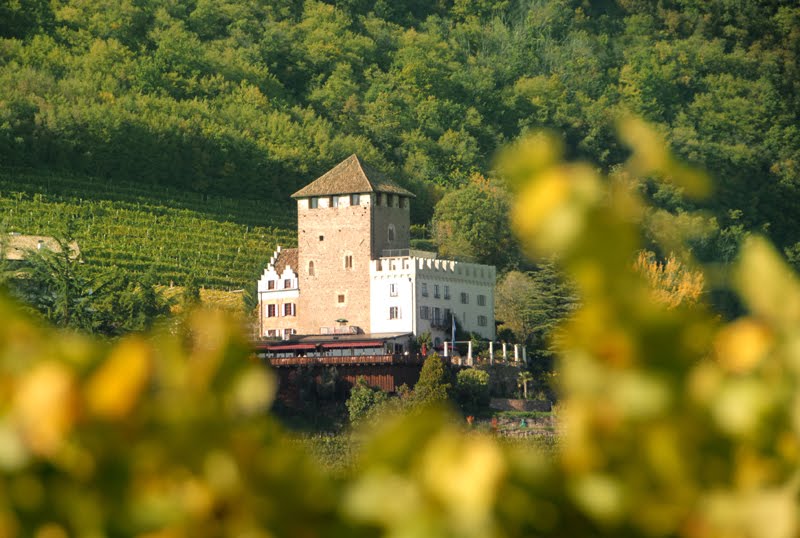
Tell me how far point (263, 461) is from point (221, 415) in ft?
0.25

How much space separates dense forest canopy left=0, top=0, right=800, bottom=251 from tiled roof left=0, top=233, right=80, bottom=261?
12.5 metres

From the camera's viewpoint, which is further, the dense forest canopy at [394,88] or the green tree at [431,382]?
the dense forest canopy at [394,88]

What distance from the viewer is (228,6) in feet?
413

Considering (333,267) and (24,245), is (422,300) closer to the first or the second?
(333,267)

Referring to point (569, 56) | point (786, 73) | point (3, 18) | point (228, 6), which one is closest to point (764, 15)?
point (786, 73)

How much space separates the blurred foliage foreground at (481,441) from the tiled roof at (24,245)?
65379 mm

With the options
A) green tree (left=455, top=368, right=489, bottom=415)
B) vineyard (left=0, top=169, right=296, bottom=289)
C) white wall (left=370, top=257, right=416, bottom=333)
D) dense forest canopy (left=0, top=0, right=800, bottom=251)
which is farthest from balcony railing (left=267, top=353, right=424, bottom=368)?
dense forest canopy (left=0, top=0, right=800, bottom=251)

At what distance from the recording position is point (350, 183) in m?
72.1

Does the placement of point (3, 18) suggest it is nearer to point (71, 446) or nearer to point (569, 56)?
point (569, 56)

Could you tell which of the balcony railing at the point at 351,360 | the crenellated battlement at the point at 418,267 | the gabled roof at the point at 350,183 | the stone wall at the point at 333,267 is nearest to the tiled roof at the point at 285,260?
the stone wall at the point at 333,267

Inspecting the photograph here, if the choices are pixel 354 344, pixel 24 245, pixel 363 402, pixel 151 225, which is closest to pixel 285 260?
pixel 354 344

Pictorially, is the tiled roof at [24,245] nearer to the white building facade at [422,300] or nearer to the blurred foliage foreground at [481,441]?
the white building facade at [422,300]

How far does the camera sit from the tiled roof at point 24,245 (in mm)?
67831

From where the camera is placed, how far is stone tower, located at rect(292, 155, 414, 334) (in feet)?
227
